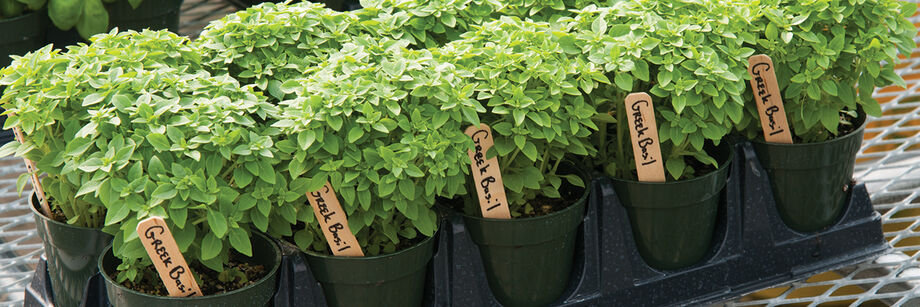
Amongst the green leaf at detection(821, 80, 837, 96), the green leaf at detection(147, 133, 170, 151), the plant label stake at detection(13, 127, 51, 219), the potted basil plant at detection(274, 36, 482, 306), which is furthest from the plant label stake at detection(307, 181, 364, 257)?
the green leaf at detection(821, 80, 837, 96)

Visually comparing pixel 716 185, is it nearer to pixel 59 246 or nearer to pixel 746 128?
pixel 746 128

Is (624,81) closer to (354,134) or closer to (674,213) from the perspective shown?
(674,213)

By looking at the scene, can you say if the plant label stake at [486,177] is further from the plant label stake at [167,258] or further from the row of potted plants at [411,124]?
the plant label stake at [167,258]

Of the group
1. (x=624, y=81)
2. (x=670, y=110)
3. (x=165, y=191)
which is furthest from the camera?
(x=670, y=110)

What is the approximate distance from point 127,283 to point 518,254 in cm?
60

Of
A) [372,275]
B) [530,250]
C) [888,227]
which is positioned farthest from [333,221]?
[888,227]

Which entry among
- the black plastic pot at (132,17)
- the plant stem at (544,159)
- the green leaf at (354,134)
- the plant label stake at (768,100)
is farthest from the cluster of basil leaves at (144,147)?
the black plastic pot at (132,17)

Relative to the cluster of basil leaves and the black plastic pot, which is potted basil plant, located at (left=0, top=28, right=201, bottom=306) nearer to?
the cluster of basil leaves

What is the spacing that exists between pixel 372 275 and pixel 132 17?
4.64 feet

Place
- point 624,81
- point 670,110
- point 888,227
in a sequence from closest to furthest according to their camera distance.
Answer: point 624,81 → point 670,110 → point 888,227

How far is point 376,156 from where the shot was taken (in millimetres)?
1411

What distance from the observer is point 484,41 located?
1.71m

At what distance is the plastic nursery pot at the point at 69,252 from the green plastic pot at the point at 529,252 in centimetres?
58

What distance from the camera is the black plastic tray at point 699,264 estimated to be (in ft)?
5.32
